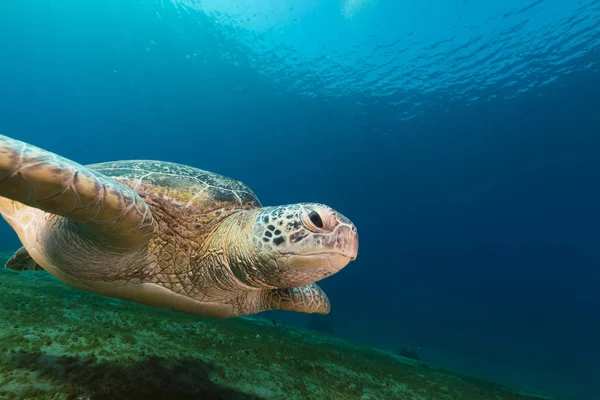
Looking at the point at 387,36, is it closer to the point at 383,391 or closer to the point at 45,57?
the point at 383,391

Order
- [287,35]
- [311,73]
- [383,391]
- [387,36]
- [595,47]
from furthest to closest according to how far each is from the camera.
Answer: [311,73] → [287,35] → [387,36] → [595,47] → [383,391]

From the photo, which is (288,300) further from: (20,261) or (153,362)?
(20,261)

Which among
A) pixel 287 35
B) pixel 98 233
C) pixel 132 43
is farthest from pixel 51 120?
pixel 98 233

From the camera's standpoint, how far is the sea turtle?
116 centimetres

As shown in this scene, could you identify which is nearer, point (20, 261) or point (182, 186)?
point (182, 186)

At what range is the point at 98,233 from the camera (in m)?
1.46

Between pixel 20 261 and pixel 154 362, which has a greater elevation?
pixel 20 261

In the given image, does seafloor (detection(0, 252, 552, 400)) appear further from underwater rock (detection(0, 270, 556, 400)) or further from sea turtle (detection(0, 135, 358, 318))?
sea turtle (detection(0, 135, 358, 318))

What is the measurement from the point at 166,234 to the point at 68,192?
89 cm

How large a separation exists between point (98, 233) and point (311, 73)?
30155mm

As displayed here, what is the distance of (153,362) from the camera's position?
192cm

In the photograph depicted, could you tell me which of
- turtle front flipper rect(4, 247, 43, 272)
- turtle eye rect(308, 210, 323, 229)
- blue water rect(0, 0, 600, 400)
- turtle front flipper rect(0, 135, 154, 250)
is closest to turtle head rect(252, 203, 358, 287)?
turtle eye rect(308, 210, 323, 229)

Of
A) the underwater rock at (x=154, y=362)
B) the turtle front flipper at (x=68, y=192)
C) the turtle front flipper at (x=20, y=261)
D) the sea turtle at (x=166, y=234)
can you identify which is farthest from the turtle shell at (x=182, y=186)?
the turtle front flipper at (x=20, y=261)

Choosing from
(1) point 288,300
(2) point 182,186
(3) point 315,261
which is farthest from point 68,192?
(1) point 288,300
